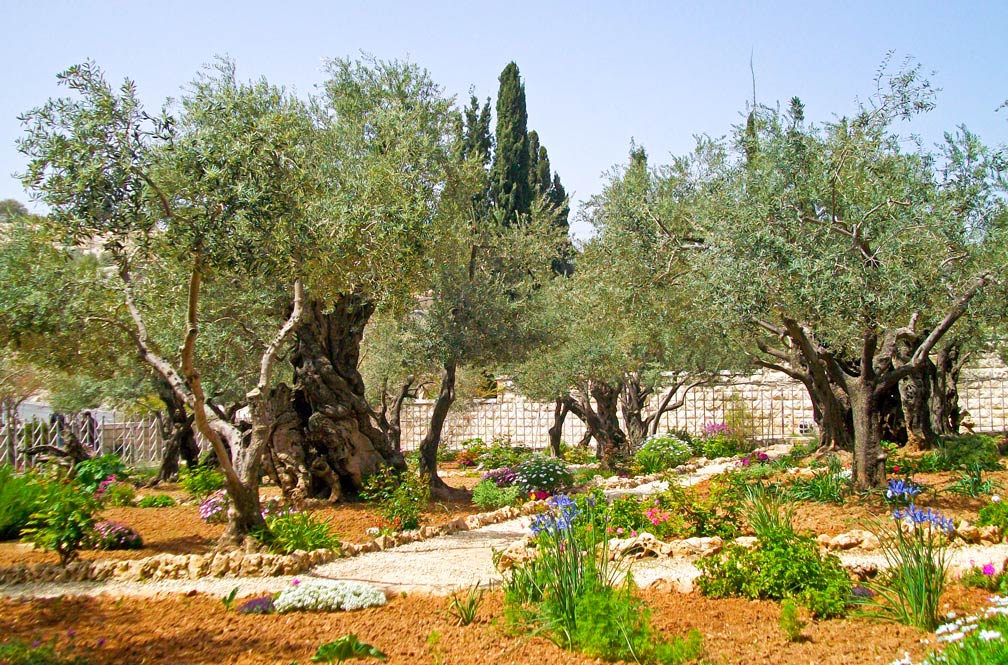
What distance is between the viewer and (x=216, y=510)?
1034 cm

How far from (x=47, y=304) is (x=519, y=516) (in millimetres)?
6489

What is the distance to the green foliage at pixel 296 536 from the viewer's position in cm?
805

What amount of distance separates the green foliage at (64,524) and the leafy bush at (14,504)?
50 centimetres

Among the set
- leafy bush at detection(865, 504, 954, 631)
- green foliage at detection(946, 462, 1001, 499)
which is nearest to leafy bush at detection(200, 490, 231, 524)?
leafy bush at detection(865, 504, 954, 631)

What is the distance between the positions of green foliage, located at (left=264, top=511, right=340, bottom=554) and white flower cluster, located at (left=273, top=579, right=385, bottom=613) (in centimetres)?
192

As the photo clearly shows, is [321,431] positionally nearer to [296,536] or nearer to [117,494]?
[117,494]

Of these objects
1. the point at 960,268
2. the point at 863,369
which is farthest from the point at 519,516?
the point at 960,268

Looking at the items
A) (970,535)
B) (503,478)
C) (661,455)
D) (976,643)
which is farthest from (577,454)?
(976,643)

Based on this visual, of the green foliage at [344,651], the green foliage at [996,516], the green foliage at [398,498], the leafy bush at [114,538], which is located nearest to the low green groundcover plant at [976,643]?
the green foliage at [344,651]

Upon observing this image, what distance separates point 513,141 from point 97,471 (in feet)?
78.1

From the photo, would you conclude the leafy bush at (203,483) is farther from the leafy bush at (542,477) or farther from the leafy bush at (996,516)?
the leafy bush at (996,516)

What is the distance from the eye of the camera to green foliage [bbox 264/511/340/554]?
26.4 feet

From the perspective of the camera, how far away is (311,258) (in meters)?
8.02

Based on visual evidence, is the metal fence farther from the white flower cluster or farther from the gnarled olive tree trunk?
the white flower cluster
